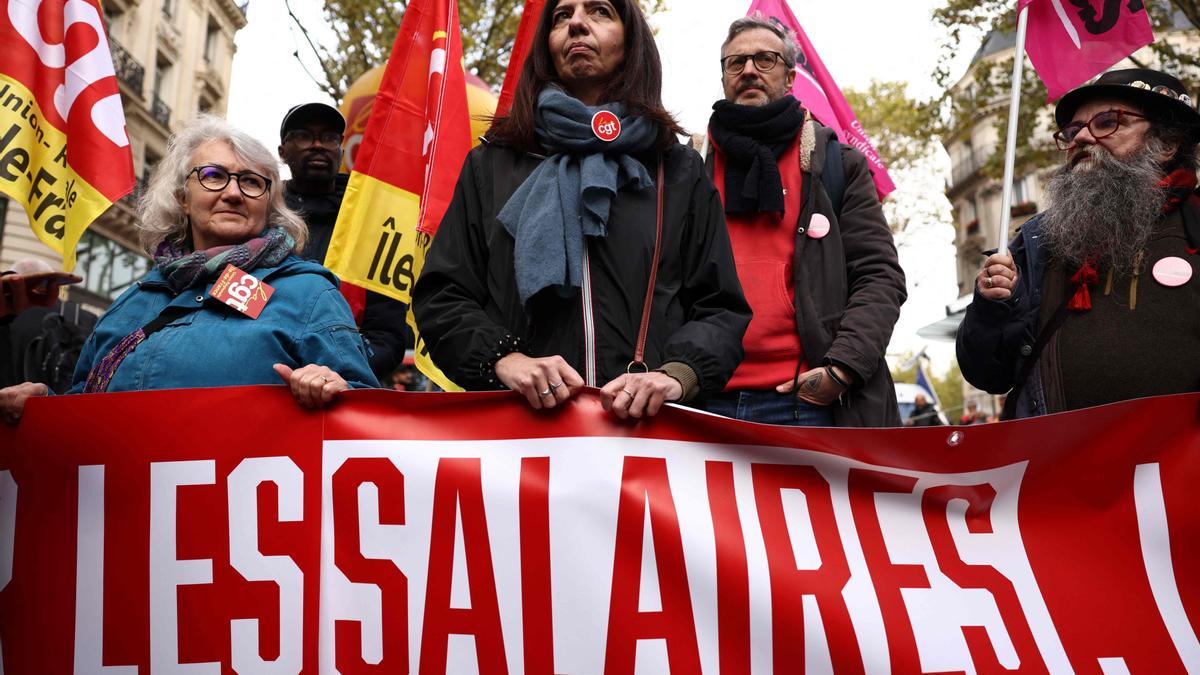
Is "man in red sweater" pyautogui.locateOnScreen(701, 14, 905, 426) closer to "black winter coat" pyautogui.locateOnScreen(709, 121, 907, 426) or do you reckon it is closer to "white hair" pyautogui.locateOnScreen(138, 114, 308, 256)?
"black winter coat" pyautogui.locateOnScreen(709, 121, 907, 426)

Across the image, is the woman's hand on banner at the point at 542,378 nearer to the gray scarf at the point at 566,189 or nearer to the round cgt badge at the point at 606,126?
the gray scarf at the point at 566,189

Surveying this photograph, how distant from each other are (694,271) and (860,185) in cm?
106

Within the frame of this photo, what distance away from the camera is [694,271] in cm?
286

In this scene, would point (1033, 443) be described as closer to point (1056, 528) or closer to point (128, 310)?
point (1056, 528)

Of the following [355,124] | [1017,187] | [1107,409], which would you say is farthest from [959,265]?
[1107,409]

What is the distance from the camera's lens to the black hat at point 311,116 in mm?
4641

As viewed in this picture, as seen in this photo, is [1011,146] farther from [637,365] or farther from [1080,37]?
[637,365]

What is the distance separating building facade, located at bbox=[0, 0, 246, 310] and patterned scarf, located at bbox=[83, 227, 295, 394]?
835 inches

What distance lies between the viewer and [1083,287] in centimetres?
321

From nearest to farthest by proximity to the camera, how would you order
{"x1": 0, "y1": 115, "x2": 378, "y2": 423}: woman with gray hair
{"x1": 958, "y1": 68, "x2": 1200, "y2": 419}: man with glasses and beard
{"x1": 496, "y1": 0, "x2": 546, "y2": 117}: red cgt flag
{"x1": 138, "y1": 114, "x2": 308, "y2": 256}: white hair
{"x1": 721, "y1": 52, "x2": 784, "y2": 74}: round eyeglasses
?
{"x1": 0, "y1": 115, "x2": 378, "y2": 423}: woman with gray hair → {"x1": 958, "y1": 68, "x2": 1200, "y2": 419}: man with glasses and beard → {"x1": 138, "y1": 114, "x2": 308, "y2": 256}: white hair → {"x1": 721, "y1": 52, "x2": 784, "y2": 74}: round eyeglasses → {"x1": 496, "y1": 0, "x2": 546, "y2": 117}: red cgt flag

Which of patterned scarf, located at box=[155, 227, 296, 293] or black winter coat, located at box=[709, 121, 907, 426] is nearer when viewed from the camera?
patterned scarf, located at box=[155, 227, 296, 293]

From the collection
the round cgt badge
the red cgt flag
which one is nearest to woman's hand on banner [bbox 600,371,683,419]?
the round cgt badge

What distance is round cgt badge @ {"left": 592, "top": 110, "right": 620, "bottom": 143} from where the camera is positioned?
9.29 feet

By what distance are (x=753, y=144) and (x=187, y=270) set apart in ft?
5.72
